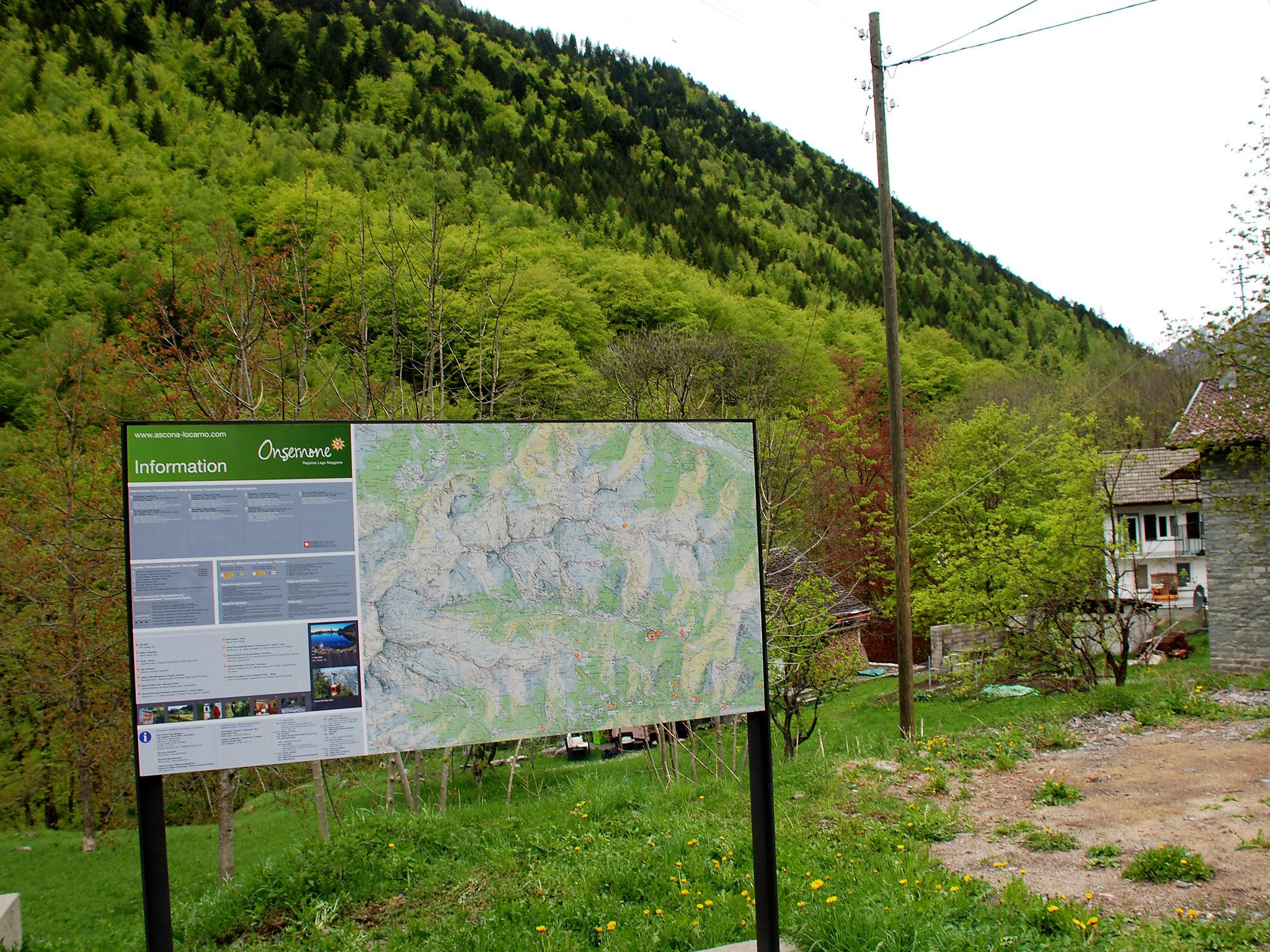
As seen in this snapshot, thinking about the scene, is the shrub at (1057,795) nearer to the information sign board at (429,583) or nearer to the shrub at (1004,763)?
the shrub at (1004,763)

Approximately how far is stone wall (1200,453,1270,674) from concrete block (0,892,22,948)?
2124 cm

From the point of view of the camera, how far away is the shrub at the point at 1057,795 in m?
6.79

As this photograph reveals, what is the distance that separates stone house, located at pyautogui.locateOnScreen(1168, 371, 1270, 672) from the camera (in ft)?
57.6

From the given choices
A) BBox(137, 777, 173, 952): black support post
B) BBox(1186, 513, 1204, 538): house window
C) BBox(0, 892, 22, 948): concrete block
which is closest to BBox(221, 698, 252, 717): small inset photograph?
BBox(137, 777, 173, 952): black support post

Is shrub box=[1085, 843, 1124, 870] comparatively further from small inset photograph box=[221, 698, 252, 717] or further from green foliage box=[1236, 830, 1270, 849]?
small inset photograph box=[221, 698, 252, 717]

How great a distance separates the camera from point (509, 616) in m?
3.52

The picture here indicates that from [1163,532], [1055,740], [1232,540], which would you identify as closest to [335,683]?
[1055,740]

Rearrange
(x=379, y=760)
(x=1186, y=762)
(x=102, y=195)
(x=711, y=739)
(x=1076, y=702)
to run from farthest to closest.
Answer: (x=102, y=195)
(x=711, y=739)
(x=379, y=760)
(x=1076, y=702)
(x=1186, y=762)

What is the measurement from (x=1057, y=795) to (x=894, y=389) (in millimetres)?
5439

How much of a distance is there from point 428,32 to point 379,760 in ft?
475

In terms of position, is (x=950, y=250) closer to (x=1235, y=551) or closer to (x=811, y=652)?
(x=1235, y=551)

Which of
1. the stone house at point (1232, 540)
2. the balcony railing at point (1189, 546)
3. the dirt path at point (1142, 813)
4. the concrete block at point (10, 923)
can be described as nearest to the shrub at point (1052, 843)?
the dirt path at point (1142, 813)

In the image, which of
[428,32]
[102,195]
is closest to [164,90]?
[102,195]

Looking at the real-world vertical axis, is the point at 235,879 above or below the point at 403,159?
below
